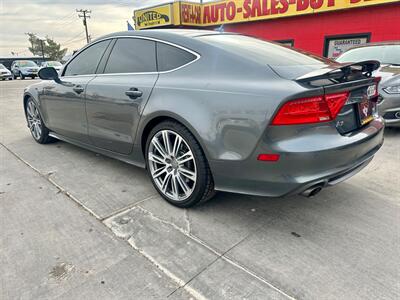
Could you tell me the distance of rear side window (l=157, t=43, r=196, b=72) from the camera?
2.49 meters

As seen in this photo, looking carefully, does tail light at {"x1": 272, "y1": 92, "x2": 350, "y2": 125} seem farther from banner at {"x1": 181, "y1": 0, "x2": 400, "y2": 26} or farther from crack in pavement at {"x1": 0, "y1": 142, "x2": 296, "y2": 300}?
banner at {"x1": 181, "y1": 0, "x2": 400, "y2": 26}

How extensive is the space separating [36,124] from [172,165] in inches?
118

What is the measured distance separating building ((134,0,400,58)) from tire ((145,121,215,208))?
33.3 ft

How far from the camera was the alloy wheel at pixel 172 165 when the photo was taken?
246 centimetres

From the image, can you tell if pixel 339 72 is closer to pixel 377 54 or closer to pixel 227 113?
pixel 227 113

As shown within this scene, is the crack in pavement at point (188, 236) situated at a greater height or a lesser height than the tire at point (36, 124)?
lesser

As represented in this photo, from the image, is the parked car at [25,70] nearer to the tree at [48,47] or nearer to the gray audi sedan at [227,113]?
the gray audi sedan at [227,113]

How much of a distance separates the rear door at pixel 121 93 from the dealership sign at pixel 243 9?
9.83 metres

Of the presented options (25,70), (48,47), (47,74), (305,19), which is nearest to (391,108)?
(47,74)

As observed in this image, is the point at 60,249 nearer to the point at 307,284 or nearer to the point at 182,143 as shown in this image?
the point at 182,143

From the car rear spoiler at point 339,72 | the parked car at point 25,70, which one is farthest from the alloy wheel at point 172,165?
the parked car at point 25,70

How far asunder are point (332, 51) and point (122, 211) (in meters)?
11.3

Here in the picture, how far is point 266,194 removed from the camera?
2.10 metres

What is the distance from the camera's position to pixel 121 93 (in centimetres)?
285
